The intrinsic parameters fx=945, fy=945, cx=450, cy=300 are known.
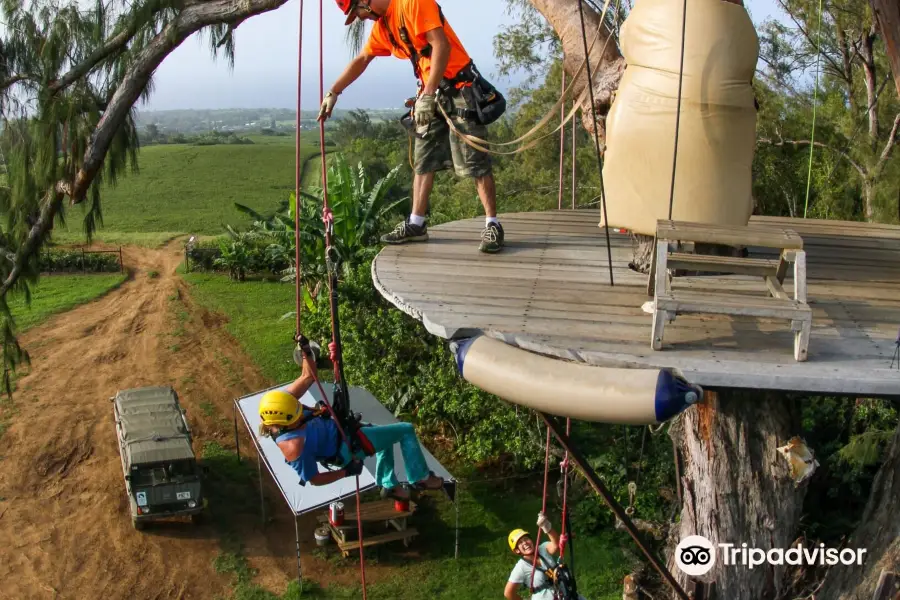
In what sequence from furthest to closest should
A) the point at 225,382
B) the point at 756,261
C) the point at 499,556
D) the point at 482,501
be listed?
the point at 225,382 → the point at 482,501 → the point at 499,556 → the point at 756,261

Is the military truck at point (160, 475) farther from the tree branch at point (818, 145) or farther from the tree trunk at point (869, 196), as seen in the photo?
the tree trunk at point (869, 196)

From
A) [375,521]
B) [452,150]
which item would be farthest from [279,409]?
[375,521]

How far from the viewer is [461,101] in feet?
19.1

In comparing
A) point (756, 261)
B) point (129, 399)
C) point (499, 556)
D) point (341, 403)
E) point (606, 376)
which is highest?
point (756, 261)

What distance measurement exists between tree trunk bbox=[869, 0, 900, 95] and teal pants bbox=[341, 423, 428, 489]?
3428 mm

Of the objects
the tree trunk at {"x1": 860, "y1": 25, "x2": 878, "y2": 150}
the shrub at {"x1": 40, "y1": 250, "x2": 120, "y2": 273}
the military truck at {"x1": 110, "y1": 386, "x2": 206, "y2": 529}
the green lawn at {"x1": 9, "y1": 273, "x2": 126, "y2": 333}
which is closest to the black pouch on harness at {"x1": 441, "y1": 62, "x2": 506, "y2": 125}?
the military truck at {"x1": 110, "y1": 386, "x2": 206, "y2": 529}

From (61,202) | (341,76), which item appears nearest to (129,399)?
(61,202)

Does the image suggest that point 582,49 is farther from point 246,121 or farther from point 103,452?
point 246,121

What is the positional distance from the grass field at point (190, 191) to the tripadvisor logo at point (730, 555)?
78.9ft

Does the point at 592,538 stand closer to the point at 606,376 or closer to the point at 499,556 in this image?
the point at 499,556

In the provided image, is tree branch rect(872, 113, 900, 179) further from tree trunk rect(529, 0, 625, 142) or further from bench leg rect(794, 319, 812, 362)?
bench leg rect(794, 319, 812, 362)

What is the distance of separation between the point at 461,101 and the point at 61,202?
546cm

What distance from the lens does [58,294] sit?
81.8ft

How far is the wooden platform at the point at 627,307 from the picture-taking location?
390cm
